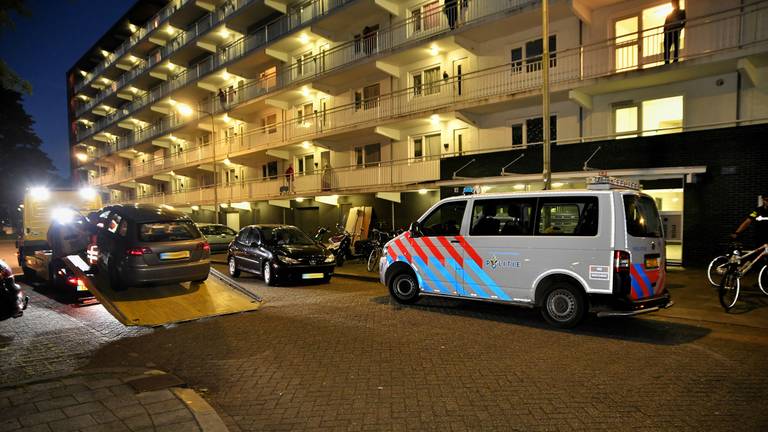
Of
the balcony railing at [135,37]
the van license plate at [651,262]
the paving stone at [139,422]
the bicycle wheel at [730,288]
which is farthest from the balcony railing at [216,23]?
the paving stone at [139,422]

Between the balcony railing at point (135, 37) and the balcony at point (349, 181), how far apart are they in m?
Result: 15.8

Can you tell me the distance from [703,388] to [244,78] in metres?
30.0

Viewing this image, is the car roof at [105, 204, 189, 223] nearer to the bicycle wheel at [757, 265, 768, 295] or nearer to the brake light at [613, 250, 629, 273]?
the brake light at [613, 250, 629, 273]

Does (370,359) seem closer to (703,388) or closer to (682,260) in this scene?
(703,388)

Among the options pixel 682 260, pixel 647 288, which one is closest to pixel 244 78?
pixel 682 260

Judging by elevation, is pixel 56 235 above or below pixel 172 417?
above

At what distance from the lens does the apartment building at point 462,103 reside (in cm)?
1228

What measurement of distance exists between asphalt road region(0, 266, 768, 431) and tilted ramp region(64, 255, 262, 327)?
0.96 feet

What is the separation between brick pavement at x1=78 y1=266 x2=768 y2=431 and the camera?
402 centimetres

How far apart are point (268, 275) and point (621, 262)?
8.38m

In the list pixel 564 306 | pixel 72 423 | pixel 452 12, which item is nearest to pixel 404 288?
pixel 564 306

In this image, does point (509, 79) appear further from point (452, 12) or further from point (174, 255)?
point (174, 255)

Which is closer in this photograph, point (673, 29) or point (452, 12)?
point (673, 29)

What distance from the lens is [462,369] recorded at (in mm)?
5207
